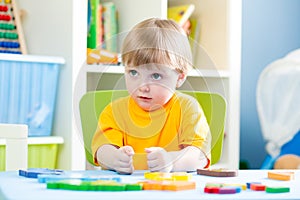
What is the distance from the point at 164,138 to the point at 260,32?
1750mm

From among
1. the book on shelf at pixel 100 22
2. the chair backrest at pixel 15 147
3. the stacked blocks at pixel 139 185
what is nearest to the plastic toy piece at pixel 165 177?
the stacked blocks at pixel 139 185

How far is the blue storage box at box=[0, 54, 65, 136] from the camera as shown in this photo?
5.66ft

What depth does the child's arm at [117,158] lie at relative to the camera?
872mm

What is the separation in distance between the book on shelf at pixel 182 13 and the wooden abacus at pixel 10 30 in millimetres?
564

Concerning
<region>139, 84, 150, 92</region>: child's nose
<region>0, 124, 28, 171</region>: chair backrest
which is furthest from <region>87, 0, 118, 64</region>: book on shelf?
<region>139, 84, 150, 92</region>: child's nose

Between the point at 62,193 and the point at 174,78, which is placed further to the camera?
the point at 174,78

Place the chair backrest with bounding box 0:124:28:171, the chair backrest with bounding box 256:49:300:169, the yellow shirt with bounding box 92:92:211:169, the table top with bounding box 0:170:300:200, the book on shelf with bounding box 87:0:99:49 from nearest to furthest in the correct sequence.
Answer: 1. the table top with bounding box 0:170:300:200
2. the yellow shirt with bounding box 92:92:211:169
3. the chair backrest with bounding box 0:124:28:171
4. the book on shelf with bounding box 87:0:99:49
5. the chair backrest with bounding box 256:49:300:169

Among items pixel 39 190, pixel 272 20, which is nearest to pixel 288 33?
pixel 272 20

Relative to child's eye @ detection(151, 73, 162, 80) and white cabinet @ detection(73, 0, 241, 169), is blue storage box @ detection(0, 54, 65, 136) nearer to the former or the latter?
white cabinet @ detection(73, 0, 241, 169)

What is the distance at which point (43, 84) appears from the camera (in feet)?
5.83

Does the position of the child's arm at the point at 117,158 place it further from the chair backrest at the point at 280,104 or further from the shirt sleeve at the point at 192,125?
the chair backrest at the point at 280,104

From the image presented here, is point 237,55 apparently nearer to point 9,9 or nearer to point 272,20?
point 272,20

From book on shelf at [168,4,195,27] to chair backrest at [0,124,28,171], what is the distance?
1.15 metres

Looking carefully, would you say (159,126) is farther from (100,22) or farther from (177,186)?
(100,22)
